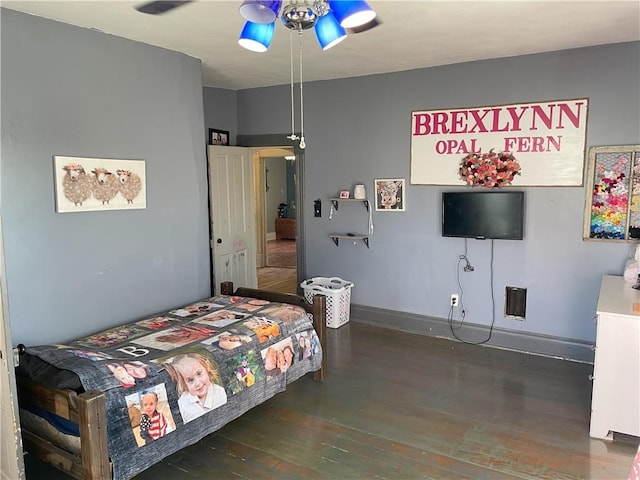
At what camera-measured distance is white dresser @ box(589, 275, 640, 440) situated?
8.91ft

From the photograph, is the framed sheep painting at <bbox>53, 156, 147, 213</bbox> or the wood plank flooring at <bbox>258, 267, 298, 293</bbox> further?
the wood plank flooring at <bbox>258, 267, 298, 293</bbox>

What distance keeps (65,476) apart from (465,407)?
2419mm

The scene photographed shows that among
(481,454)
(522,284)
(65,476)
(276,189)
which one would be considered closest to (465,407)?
(481,454)

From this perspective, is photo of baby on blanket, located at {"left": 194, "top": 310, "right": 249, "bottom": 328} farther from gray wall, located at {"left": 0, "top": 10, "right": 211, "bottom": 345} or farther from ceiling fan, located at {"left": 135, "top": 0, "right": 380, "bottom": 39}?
ceiling fan, located at {"left": 135, "top": 0, "right": 380, "bottom": 39}

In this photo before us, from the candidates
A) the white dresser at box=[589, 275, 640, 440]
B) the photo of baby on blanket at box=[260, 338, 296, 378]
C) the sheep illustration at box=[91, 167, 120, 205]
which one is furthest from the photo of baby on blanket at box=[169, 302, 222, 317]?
the white dresser at box=[589, 275, 640, 440]

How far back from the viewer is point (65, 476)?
2.53 metres

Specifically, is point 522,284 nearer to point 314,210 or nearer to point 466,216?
point 466,216

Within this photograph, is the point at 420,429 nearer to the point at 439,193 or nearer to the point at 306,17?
the point at 439,193

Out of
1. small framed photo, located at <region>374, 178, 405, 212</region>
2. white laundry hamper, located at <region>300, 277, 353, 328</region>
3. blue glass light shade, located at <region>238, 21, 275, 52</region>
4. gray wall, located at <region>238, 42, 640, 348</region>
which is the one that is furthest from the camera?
white laundry hamper, located at <region>300, 277, 353, 328</region>

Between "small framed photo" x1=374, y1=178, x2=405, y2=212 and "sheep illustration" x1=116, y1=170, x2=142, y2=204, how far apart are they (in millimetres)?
2305

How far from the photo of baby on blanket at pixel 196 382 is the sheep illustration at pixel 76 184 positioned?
1.29m

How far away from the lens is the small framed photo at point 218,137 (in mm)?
5312

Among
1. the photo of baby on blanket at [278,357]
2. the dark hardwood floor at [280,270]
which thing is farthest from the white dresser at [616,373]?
the dark hardwood floor at [280,270]

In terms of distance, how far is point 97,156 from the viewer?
327 cm
